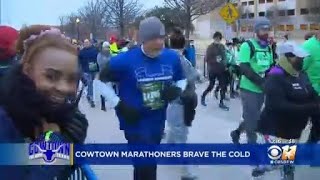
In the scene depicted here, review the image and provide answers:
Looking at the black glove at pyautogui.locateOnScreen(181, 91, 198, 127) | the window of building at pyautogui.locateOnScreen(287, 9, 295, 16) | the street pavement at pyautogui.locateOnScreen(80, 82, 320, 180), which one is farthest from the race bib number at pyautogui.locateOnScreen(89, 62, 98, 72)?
the window of building at pyautogui.locateOnScreen(287, 9, 295, 16)

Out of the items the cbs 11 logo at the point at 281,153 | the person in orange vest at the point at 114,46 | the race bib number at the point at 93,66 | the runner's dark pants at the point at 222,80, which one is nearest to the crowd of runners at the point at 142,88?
the cbs 11 logo at the point at 281,153

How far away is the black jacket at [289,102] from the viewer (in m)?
4.82

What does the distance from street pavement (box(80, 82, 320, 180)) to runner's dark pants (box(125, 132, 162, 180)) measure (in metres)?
0.27

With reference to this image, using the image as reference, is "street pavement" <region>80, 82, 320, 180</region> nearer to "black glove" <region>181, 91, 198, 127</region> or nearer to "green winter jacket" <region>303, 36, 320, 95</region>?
"black glove" <region>181, 91, 198, 127</region>

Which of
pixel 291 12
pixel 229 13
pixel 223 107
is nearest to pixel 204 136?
pixel 223 107

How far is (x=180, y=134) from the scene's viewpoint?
6.35 meters

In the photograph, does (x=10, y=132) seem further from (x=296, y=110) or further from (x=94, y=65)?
(x=94, y=65)

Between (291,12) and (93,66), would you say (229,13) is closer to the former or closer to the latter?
(93,66)

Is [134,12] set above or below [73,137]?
above

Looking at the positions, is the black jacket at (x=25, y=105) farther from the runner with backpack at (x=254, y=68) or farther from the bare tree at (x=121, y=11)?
the bare tree at (x=121, y=11)

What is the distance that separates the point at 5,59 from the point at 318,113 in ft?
8.30

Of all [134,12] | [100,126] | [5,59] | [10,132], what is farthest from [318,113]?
[134,12]

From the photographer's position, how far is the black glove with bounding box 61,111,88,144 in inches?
84.7

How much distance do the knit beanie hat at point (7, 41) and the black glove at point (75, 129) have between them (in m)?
1.51
